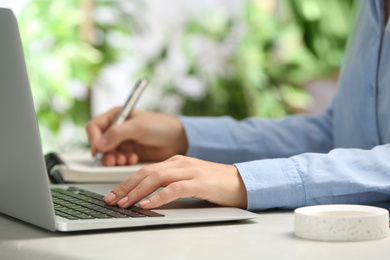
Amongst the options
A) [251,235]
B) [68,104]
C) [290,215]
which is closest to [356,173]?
[290,215]

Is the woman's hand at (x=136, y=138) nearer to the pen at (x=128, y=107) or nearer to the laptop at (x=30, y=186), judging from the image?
the pen at (x=128, y=107)

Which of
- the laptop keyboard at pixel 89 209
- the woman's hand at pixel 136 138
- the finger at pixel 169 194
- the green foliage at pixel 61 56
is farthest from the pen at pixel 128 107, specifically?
the green foliage at pixel 61 56

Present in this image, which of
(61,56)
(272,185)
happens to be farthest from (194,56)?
(272,185)

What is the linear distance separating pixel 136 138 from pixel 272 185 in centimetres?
48

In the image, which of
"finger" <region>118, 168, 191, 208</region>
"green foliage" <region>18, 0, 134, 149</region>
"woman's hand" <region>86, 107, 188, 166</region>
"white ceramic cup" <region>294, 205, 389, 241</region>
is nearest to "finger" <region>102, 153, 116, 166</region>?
"woman's hand" <region>86, 107, 188, 166</region>

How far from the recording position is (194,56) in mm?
3000

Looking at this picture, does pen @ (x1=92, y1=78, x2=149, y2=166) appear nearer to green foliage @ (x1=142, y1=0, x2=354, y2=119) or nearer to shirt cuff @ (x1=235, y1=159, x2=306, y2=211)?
shirt cuff @ (x1=235, y1=159, x2=306, y2=211)

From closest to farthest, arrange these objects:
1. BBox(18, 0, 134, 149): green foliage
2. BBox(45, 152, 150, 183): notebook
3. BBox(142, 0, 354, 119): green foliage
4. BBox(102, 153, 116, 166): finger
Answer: BBox(45, 152, 150, 183): notebook < BBox(102, 153, 116, 166): finger < BBox(18, 0, 134, 149): green foliage < BBox(142, 0, 354, 119): green foliage

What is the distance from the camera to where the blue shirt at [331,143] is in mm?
706

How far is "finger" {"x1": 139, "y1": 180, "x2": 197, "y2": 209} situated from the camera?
25.9 inches

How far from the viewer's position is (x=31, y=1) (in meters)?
2.53

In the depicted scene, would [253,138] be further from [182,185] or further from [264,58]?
[264,58]

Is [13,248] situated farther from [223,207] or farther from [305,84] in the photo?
[305,84]

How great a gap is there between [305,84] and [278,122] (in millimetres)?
1776
